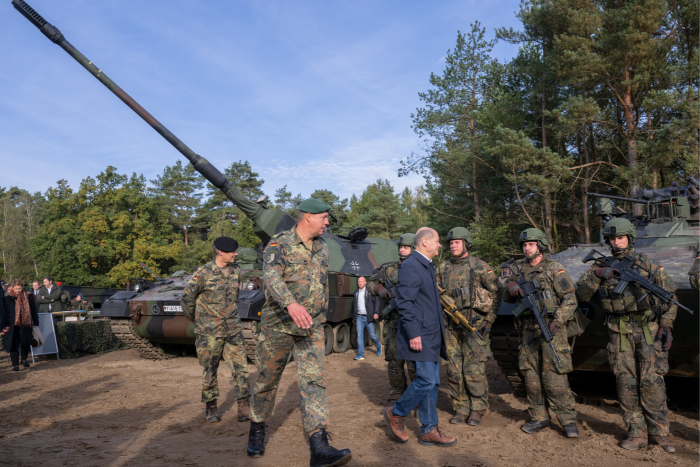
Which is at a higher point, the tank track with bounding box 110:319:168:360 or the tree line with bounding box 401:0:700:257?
the tree line with bounding box 401:0:700:257

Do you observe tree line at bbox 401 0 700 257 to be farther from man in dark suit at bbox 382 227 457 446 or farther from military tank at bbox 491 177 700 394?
man in dark suit at bbox 382 227 457 446

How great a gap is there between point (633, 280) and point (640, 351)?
0.59 metres

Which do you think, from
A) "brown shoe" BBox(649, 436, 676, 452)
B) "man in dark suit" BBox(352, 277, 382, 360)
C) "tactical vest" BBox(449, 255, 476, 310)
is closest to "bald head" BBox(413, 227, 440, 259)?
"tactical vest" BBox(449, 255, 476, 310)

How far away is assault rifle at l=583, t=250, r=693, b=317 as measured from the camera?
4242 mm

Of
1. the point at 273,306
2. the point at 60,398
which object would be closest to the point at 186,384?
the point at 60,398

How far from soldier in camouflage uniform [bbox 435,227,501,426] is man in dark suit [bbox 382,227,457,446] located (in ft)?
2.55

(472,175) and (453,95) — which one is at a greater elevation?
(453,95)

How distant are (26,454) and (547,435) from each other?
4375mm

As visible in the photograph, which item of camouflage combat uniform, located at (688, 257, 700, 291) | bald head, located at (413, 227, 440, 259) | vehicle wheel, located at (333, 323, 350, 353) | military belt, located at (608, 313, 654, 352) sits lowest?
vehicle wheel, located at (333, 323, 350, 353)

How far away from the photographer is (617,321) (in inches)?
177

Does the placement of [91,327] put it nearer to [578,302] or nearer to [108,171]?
[578,302]

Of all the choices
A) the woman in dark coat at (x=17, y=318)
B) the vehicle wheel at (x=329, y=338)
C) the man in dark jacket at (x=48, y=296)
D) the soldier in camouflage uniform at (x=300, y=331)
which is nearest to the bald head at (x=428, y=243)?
the soldier in camouflage uniform at (x=300, y=331)

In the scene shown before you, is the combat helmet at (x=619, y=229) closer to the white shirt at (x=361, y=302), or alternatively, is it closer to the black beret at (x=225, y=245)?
the black beret at (x=225, y=245)

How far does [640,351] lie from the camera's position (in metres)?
4.35
